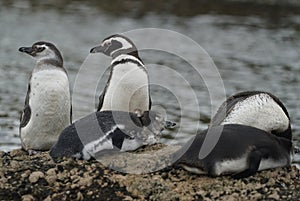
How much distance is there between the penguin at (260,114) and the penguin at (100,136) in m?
0.86

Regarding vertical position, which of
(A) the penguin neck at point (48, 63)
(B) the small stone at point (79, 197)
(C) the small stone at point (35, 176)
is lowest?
(B) the small stone at point (79, 197)

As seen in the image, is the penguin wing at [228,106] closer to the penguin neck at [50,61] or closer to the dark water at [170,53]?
the penguin neck at [50,61]

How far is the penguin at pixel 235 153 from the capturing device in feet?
19.2

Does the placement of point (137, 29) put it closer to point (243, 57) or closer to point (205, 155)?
point (243, 57)

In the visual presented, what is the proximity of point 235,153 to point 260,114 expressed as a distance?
3.39ft

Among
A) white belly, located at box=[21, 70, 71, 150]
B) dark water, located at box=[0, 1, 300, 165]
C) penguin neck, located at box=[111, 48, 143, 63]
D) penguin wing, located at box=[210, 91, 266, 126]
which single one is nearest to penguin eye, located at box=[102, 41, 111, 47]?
penguin neck, located at box=[111, 48, 143, 63]

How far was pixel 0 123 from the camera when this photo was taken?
508 inches

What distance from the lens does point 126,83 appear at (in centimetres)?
800

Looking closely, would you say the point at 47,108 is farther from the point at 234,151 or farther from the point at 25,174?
the point at 234,151

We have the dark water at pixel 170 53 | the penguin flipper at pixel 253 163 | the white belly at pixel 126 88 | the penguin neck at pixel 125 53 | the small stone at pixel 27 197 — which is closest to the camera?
the small stone at pixel 27 197

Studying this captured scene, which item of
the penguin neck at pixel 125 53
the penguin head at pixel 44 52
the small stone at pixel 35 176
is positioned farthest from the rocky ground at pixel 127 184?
the penguin neck at pixel 125 53

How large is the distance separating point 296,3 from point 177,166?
22393mm

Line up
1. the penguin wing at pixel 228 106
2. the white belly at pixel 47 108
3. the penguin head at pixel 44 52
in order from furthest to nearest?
the penguin head at pixel 44 52
the white belly at pixel 47 108
the penguin wing at pixel 228 106

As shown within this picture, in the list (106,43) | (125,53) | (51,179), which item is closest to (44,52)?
(106,43)
